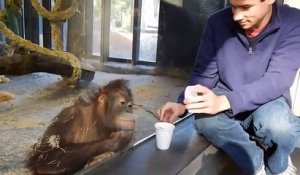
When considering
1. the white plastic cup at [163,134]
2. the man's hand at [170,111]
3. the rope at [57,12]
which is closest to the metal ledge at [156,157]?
the white plastic cup at [163,134]

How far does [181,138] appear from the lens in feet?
5.18

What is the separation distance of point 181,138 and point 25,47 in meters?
0.80

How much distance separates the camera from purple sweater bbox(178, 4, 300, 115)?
1.30 meters

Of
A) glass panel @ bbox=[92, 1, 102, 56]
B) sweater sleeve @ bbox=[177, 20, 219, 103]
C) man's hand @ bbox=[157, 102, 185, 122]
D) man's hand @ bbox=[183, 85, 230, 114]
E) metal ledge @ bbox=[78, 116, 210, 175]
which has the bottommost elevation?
metal ledge @ bbox=[78, 116, 210, 175]

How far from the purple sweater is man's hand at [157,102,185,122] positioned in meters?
0.06

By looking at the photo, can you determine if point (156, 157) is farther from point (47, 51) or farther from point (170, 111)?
point (47, 51)

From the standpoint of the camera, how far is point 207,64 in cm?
148

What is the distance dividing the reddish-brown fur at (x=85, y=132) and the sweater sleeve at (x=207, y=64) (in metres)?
0.37

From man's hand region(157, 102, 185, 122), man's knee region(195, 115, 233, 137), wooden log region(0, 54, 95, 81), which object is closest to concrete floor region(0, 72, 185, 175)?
wooden log region(0, 54, 95, 81)

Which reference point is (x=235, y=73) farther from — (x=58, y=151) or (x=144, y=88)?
(x=58, y=151)

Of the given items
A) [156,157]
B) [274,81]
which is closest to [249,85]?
[274,81]

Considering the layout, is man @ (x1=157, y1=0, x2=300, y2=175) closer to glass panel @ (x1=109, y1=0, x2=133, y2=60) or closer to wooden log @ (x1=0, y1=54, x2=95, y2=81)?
glass panel @ (x1=109, y1=0, x2=133, y2=60)

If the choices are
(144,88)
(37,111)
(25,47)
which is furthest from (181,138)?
(25,47)

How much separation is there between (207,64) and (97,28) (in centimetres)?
56
